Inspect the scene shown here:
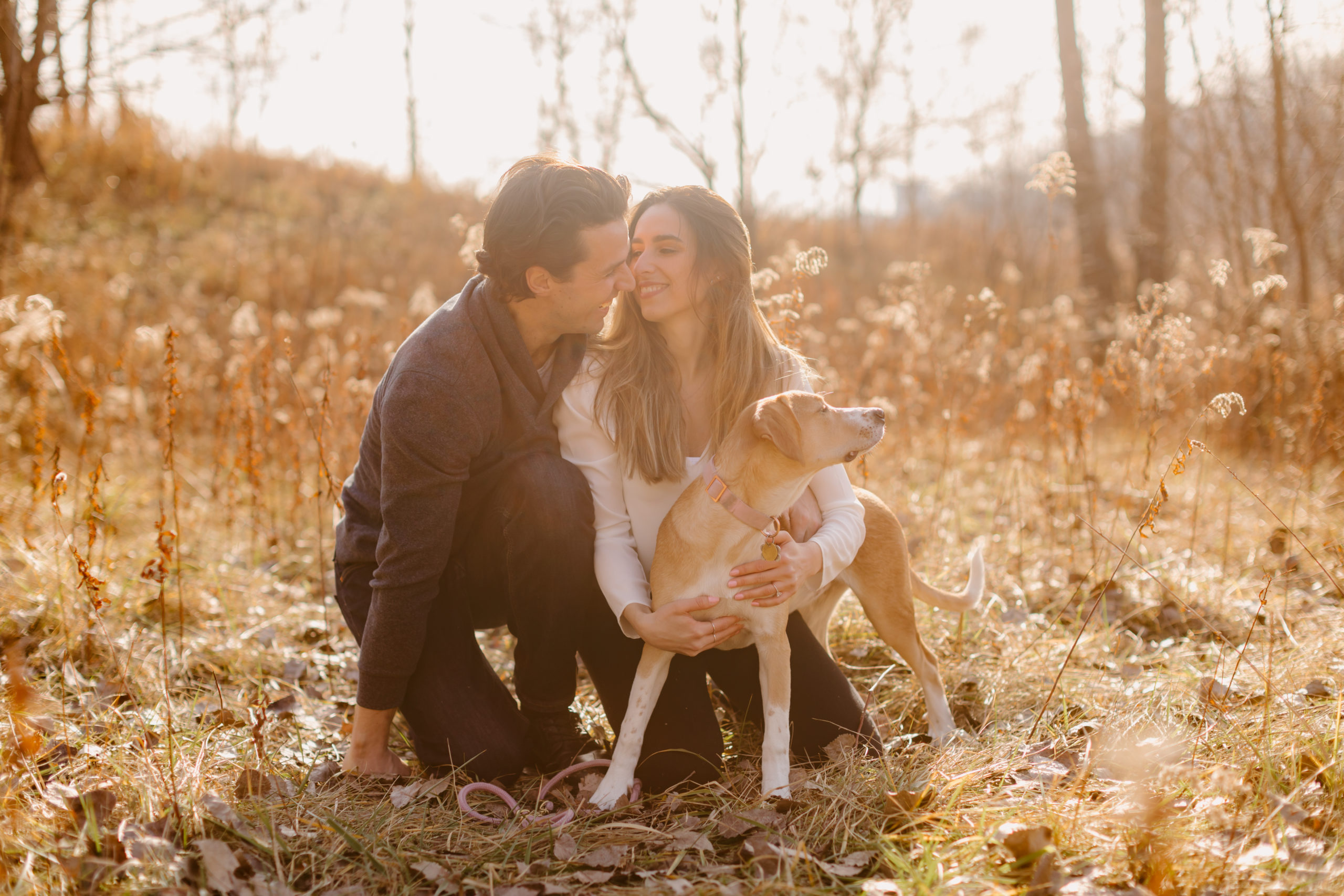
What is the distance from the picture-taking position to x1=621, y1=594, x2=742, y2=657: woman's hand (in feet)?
8.71

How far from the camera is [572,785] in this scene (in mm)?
2910

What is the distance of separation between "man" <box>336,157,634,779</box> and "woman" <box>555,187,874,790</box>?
0.12m

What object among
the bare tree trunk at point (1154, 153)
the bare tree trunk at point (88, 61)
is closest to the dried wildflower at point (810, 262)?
the bare tree trunk at point (88, 61)

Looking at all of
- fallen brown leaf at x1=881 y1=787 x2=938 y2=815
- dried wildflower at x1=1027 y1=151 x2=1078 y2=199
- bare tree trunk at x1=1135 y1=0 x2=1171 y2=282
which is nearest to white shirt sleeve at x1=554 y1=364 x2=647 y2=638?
fallen brown leaf at x1=881 y1=787 x2=938 y2=815

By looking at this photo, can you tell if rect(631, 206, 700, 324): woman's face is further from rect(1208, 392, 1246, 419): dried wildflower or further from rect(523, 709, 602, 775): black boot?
rect(1208, 392, 1246, 419): dried wildflower

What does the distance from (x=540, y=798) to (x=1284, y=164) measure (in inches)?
289

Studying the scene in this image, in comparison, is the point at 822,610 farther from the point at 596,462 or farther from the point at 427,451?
the point at 427,451

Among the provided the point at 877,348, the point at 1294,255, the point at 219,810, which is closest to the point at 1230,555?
the point at 877,348

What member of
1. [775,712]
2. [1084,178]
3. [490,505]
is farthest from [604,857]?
[1084,178]

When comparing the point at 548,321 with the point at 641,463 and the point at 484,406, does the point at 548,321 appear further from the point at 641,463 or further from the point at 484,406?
the point at 641,463

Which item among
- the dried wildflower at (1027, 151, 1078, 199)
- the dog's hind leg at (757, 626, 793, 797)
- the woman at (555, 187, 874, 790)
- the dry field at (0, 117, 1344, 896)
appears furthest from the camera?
the dried wildflower at (1027, 151, 1078, 199)

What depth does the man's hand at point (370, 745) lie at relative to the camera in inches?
112

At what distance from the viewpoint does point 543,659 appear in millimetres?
3033

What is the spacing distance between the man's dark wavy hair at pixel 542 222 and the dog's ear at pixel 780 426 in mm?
844
